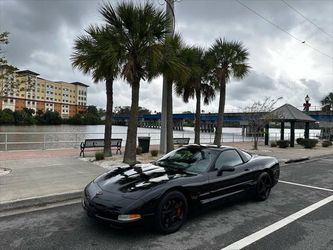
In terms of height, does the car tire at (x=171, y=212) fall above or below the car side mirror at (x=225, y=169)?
below

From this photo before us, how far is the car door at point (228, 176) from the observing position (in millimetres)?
5625

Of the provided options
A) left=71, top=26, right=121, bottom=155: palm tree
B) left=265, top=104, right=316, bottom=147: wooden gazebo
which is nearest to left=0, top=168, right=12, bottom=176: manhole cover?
left=71, top=26, right=121, bottom=155: palm tree

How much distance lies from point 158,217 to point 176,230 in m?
0.49

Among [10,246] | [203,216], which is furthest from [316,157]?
[10,246]

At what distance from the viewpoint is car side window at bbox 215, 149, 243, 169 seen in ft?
19.7

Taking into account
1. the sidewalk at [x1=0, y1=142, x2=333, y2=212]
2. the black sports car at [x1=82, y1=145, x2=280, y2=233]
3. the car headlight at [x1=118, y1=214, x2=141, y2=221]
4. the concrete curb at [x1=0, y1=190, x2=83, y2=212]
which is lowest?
the concrete curb at [x1=0, y1=190, x2=83, y2=212]

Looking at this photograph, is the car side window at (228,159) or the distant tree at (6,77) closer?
the car side window at (228,159)

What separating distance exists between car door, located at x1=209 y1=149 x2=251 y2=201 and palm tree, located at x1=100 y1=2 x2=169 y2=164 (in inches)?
197

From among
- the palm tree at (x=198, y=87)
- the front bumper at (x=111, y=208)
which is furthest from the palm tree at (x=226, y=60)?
the front bumper at (x=111, y=208)

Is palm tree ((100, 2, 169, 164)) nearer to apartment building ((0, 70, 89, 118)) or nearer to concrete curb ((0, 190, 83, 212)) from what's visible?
concrete curb ((0, 190, 83, 212))

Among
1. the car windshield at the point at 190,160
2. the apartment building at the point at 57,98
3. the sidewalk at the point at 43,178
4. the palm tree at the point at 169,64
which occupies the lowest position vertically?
the sidewalk at the point at 43,178

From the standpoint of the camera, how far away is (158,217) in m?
4.57

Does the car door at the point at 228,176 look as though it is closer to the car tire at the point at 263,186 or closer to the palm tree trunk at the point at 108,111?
the car tire at the point at 263,186

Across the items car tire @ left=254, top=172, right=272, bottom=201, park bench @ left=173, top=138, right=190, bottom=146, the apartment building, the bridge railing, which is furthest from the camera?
the apartment building
